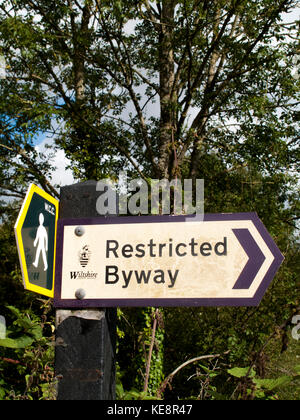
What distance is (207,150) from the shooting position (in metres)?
9.92

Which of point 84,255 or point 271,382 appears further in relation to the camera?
point 271,382

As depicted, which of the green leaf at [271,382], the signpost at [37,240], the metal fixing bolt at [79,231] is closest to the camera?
the signpost at [37,240]

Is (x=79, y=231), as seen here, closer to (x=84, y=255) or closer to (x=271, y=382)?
(x=84, y=255)

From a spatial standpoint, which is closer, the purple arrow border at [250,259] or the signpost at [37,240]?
the signpost at [37,240]

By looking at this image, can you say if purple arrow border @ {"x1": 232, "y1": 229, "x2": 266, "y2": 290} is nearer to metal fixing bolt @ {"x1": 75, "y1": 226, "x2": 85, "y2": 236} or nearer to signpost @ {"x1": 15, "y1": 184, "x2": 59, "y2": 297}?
metal fixing bolt @ {"x1": 75, "y1": 226, "x2": 85, "y2": 236}

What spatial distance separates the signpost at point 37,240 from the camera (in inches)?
58.2

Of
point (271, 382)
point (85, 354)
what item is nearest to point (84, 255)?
point (85, 354)

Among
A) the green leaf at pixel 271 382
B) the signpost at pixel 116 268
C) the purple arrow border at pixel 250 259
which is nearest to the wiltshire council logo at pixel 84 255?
the signpost at pixel 116 268

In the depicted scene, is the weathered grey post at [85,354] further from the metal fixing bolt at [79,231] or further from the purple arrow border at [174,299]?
the metal fixing bolt at [79,231]

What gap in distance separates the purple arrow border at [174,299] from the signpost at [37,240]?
3 cm

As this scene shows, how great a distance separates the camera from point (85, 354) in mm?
1563

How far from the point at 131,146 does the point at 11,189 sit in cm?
288

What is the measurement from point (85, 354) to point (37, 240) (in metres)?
0.44

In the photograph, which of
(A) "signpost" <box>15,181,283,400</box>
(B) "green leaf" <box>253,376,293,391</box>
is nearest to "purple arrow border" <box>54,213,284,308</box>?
(A) "signpost" <box>15,181,283,400</box>
